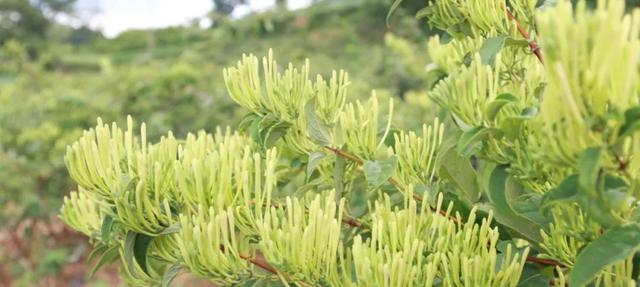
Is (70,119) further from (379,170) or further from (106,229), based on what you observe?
(379,170)

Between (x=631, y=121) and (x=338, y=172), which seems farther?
(x=338, y=172)

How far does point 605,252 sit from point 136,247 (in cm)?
44

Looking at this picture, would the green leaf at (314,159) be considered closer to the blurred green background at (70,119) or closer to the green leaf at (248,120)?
the green leaf at (248,120)

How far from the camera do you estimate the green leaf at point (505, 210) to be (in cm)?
64

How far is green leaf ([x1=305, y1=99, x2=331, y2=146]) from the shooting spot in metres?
0.71

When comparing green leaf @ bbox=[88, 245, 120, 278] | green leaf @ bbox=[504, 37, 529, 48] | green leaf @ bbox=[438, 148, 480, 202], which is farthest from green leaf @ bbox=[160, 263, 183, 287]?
green leaf @ bbox=[504, 37, 529, 48]

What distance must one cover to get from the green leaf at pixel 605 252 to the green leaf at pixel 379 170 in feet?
0.66

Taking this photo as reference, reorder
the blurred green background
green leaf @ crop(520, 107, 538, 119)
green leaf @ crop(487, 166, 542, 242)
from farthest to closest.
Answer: the blurred green background, green leaf @ crop(487, 166, 542, 242), green leaf @ crop(520, 107, 538, 119)

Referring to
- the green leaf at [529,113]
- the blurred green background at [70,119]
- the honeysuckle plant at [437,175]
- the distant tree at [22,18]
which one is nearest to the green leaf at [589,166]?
the honeysuckle plant at [437,175]

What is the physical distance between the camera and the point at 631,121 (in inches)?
16.6

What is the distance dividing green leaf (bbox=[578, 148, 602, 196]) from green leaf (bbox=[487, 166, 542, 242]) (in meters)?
0.21

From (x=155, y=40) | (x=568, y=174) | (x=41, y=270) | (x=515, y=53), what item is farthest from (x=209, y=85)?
(x=155, y=40)

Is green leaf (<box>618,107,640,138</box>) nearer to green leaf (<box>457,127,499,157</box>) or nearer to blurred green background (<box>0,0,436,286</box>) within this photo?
green leaf (<box>457,127,499,157</box>)

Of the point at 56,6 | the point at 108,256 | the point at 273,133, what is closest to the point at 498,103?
the point at 273,133
